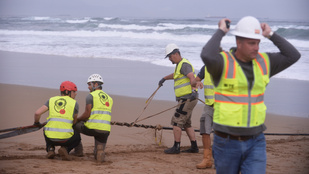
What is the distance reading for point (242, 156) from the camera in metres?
3.42

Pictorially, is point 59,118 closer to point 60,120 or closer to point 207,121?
point 60,120

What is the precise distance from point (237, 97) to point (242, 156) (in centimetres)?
49

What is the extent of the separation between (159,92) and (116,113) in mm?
2368

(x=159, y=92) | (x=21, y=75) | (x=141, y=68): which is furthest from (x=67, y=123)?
(x=141, y=68)

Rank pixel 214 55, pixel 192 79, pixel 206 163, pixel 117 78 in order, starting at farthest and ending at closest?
pixel 117 78, pixel 192 79, pixel 206 163, pixel 214 55

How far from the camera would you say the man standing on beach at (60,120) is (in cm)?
591

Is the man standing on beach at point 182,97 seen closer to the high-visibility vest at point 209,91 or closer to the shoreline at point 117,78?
the high-visibility vest at point 209,91

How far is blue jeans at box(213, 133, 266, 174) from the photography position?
338cm

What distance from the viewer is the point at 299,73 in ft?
46.2

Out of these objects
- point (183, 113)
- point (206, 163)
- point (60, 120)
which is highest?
point (60, 120)

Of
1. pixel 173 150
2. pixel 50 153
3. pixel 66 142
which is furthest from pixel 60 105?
pixel 173 150

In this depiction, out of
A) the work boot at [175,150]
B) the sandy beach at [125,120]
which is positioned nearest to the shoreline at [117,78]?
the sandy beach at [125,120]

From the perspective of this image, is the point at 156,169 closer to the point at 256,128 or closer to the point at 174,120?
the point at 174,120

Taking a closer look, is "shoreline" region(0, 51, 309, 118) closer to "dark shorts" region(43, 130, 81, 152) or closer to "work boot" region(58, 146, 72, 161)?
"dark shorts" region(43, 130, 81, 152)
